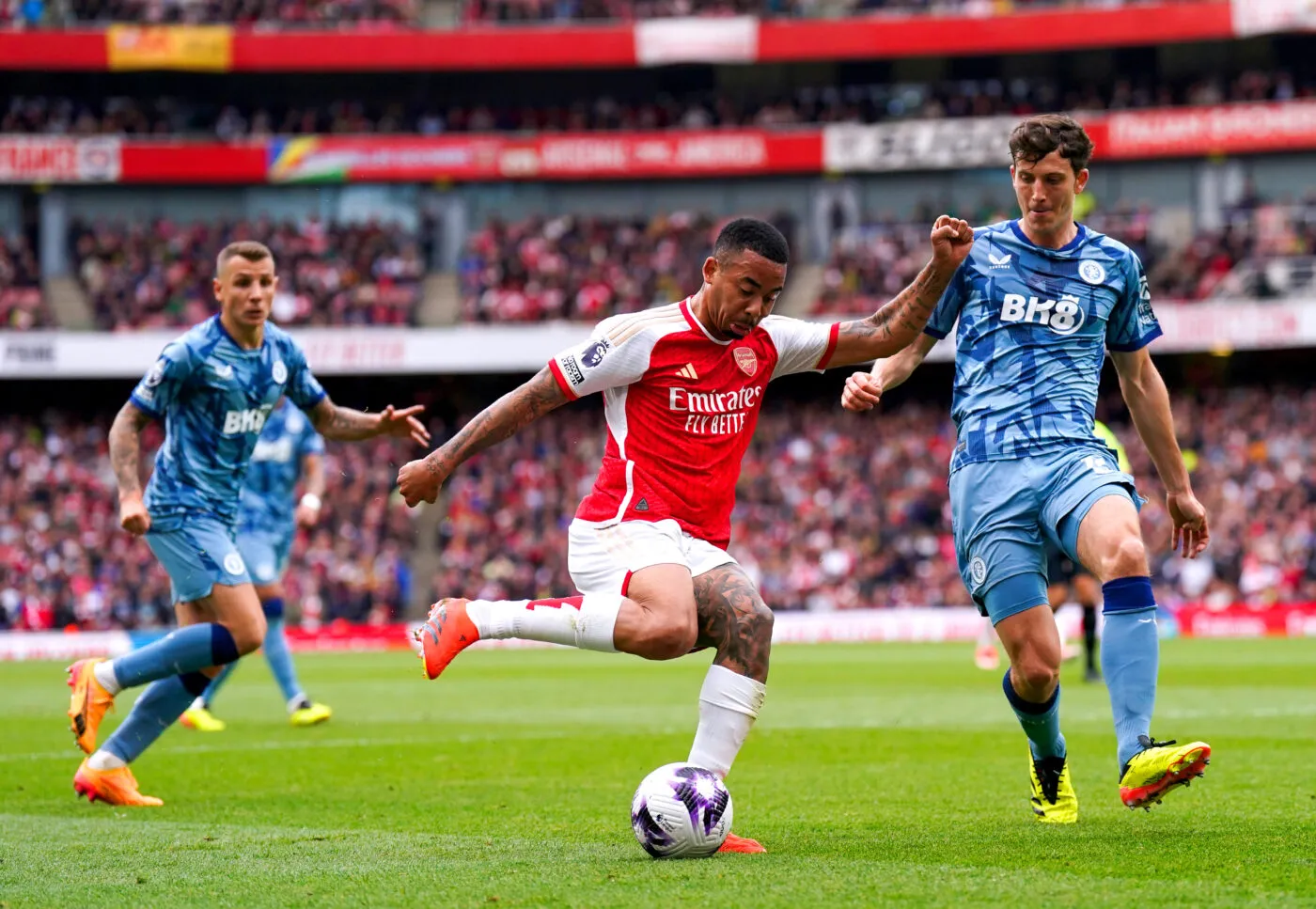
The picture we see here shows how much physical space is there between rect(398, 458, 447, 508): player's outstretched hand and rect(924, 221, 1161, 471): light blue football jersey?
2.03 metres

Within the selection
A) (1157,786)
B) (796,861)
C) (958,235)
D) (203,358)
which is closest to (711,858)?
(796,861)

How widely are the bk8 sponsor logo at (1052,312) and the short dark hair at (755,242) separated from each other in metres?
1.02

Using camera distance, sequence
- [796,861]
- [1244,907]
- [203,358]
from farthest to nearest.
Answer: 1. [203,358]
2. [796,861]
3. [1244,907]

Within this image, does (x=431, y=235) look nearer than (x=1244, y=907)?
No

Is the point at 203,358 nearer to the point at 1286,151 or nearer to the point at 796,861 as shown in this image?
the point at 796,861

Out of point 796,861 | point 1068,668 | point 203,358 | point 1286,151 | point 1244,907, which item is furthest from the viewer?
point 1286,151

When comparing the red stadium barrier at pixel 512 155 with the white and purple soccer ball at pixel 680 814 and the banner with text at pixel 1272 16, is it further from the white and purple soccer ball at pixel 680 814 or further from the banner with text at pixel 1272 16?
the white and purple soccer ball at pixel 680 814

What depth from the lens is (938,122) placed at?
38312 millimetres

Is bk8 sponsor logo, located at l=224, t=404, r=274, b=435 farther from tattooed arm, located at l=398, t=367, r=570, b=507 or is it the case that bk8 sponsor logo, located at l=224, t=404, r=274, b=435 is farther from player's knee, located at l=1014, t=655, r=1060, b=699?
player's knee, located at l=1014, t=655, r=1060, b=699

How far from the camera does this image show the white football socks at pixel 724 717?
5922mm

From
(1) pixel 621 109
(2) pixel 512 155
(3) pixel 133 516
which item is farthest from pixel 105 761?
(1) pixel 621 109

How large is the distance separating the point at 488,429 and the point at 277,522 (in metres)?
7.63

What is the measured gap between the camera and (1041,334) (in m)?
6.47

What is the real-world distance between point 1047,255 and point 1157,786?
2.06 meters
